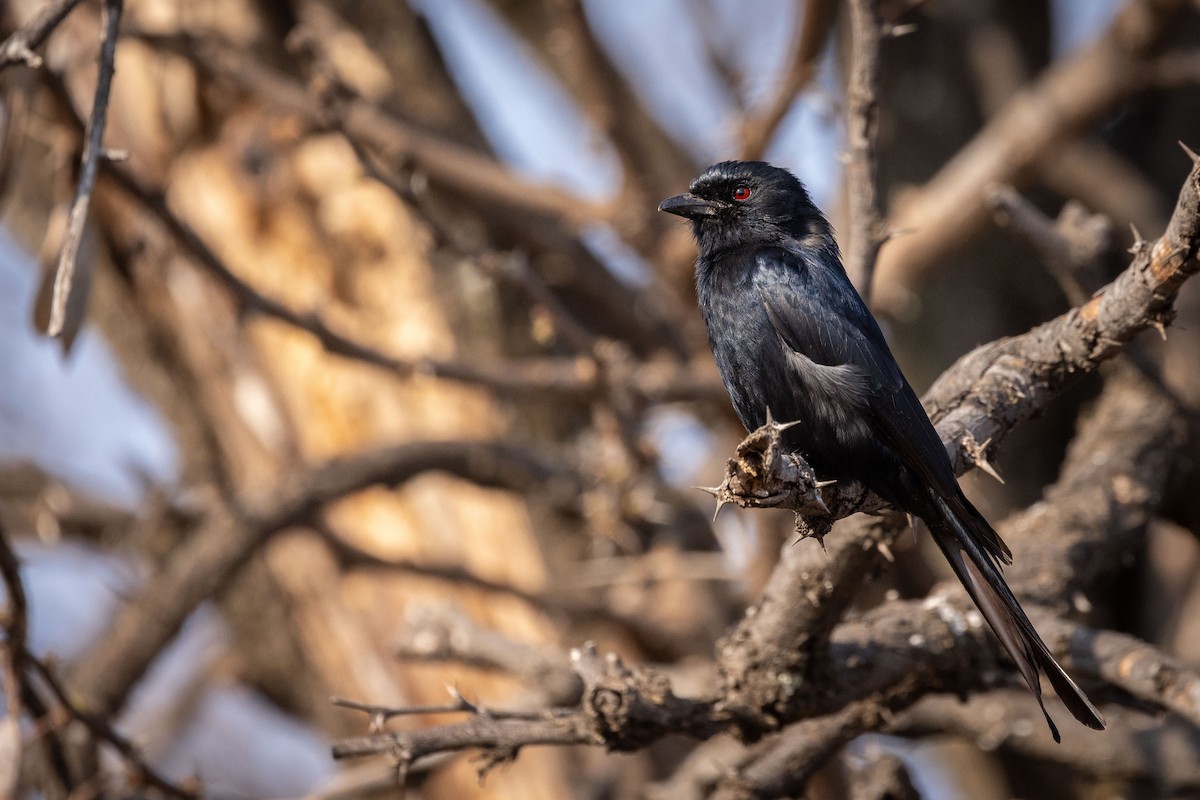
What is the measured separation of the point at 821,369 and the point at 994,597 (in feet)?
2.11

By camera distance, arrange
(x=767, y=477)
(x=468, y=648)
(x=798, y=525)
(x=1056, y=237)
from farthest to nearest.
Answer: (x=468, y=648) < (x=1056, y=237) < (x=798, y=525) < (x=767, y=477)

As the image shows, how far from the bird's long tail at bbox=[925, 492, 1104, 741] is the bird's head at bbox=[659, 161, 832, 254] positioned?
100 cm

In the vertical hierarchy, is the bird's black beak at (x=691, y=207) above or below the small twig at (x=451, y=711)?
above

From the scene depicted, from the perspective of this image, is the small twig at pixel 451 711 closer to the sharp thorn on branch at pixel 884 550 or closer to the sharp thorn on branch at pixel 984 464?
the sharp thorn on branch at pixel 884 550

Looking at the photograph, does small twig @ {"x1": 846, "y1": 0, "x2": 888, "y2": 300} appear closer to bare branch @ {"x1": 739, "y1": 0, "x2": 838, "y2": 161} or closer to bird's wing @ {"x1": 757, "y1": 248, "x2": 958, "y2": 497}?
bird's wing @ {"x1": 757, "y1": 248, "x2": 958, "y2": 497}

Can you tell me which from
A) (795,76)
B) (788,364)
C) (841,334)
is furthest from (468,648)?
(795,76)

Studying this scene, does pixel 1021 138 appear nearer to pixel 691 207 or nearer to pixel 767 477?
pixel 691 207

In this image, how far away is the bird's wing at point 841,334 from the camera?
8.46 feet

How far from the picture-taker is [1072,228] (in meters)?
3.70

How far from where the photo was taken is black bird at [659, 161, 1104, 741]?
2.54m

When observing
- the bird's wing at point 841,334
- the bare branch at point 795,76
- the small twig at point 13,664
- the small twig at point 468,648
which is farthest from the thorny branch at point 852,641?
the bare branch at point 795,76

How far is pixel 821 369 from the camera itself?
9.17 ft

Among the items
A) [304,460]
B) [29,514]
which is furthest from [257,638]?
[29,514]

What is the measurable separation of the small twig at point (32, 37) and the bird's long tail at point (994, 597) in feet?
7.32
